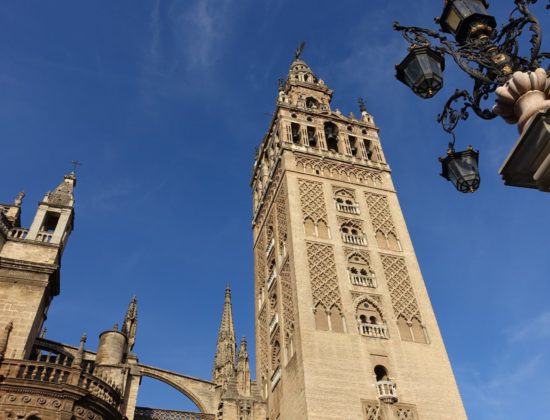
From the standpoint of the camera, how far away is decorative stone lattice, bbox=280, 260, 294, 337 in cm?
1783

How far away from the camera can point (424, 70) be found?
5875mm

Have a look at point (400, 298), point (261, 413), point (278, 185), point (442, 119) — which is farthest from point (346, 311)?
point (442, 119)

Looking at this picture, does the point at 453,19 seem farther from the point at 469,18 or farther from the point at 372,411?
the point at 372,411

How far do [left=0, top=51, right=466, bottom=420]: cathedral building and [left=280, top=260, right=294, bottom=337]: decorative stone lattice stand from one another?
0.10 m

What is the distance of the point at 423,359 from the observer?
16719mm

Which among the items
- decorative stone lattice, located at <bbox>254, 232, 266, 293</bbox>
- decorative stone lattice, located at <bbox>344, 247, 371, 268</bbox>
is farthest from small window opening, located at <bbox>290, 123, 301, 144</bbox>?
decorative stone lattice, located at <bbox>344, 247, 371, 268</bbox>

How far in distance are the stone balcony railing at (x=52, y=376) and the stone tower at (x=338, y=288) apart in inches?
223

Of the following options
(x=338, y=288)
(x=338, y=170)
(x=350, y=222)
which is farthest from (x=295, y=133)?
(x=338, y=288)

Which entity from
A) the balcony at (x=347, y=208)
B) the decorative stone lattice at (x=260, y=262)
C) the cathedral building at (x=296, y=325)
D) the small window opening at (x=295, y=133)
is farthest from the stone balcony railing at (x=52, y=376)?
the small window opening at (x=295, y=133)

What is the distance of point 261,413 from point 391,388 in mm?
5164

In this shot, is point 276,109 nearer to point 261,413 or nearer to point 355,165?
point 355,165

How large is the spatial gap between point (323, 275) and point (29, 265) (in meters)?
9.61

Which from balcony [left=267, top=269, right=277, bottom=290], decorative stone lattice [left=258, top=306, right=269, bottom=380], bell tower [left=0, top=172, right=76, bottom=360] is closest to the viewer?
bell tower [left=0, top=172, right=76, bottom=360]

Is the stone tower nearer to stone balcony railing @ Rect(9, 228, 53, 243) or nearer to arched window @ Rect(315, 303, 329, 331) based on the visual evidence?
arched window @ Rect(315, 303, 329, 331)
